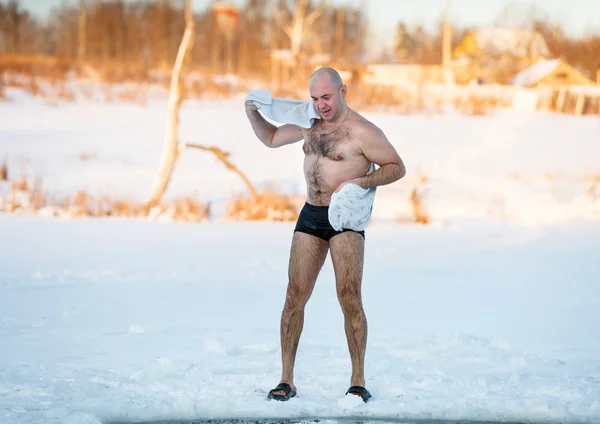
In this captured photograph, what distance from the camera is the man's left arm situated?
5.04m

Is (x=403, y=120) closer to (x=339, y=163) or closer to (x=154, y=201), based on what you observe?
(x=154, y=201)

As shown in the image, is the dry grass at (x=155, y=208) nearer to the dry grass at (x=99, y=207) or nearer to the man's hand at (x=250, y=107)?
the dry grass at (x=99, y=207)

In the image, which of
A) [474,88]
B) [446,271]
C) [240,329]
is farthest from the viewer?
[474,88]

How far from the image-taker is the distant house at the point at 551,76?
43500mm

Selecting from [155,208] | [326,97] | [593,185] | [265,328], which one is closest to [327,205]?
[326,97]

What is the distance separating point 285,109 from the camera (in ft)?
17.3

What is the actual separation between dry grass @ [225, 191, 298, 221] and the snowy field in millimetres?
731

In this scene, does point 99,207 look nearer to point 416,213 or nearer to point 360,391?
point 416,213

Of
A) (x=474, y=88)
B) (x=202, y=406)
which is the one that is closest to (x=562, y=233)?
(x=202, y=406)

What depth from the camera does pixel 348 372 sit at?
5.71 metres

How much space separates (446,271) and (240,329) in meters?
3.73

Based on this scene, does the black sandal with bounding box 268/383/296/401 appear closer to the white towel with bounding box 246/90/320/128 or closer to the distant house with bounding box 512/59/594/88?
the white towel with bounding box 246/90/320/128

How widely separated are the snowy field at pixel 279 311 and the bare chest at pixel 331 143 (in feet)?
4.45

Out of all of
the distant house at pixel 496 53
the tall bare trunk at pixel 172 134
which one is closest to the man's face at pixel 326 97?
the tall bare trunk at pixel 172 134
